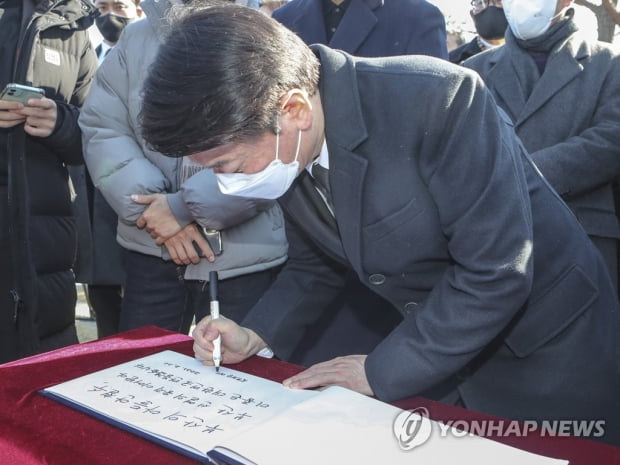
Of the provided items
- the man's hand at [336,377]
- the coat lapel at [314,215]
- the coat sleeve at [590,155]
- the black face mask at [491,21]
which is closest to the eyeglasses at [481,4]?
the black face mask at [491,21]

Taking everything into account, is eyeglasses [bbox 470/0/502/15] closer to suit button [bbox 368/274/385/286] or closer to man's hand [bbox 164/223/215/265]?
man's hand [bbox 164/223/215/265]

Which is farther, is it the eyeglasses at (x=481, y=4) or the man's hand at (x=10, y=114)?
the eyeglasses at (x=481, y=4)

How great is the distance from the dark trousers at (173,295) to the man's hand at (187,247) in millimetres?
80

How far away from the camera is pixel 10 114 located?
1.99 m

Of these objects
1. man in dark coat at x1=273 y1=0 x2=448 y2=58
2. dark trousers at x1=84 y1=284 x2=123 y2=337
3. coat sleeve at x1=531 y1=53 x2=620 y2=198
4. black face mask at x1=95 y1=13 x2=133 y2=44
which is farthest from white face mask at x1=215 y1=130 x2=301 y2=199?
black face mask at x1=95 y1=13 x2=133 y2=44

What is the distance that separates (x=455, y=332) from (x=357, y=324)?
85cm

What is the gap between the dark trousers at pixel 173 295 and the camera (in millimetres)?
1805

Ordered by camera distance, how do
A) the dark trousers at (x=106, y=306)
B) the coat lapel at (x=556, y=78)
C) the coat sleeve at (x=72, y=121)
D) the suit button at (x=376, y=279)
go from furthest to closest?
the dark trousers at (x=106, y=306), the coat lapel at (x=556, y=78), the coat sleeve at (x=72, y=121), the suit button at (x=376, y=279)

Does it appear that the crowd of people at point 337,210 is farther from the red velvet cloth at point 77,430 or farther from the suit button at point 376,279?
the red velvet cloth at point 77,430

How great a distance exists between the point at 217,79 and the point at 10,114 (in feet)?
4.23

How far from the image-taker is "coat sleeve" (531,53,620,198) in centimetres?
211

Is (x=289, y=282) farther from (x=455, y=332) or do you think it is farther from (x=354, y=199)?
(x=455, y=332)

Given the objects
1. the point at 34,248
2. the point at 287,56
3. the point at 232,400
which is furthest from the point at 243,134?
the point at 34,248

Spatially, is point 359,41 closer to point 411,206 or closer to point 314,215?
point 314,215
